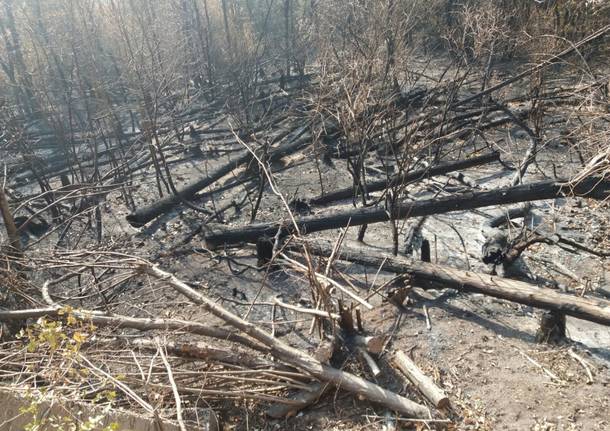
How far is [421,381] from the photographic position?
4332 millimetres

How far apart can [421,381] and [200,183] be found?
23.5 ft

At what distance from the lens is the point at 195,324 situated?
456 cm

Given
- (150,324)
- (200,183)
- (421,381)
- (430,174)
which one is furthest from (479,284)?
(200,183)

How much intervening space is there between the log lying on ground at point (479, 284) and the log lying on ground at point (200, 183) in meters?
3.85

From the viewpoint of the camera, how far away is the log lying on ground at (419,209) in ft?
21.0

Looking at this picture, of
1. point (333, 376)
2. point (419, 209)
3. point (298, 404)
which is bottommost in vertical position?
point (298, 404)

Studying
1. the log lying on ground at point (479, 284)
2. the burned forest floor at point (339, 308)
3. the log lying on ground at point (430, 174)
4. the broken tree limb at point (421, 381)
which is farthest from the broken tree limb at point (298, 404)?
the log lying on ground at point (430, 174)

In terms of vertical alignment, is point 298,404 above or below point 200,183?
above

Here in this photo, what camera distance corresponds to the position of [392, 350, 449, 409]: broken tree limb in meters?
4.13

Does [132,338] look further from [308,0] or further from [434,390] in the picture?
[308,0]

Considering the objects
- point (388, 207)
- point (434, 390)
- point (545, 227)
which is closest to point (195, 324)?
point (434, 390)

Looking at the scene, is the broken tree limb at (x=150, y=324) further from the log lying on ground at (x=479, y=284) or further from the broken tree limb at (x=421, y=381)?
the log lying on ground at (x=479, y=284)

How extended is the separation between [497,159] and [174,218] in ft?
21.1

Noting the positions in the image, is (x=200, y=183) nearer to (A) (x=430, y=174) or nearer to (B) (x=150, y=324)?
(A) (x=430, y=174)
